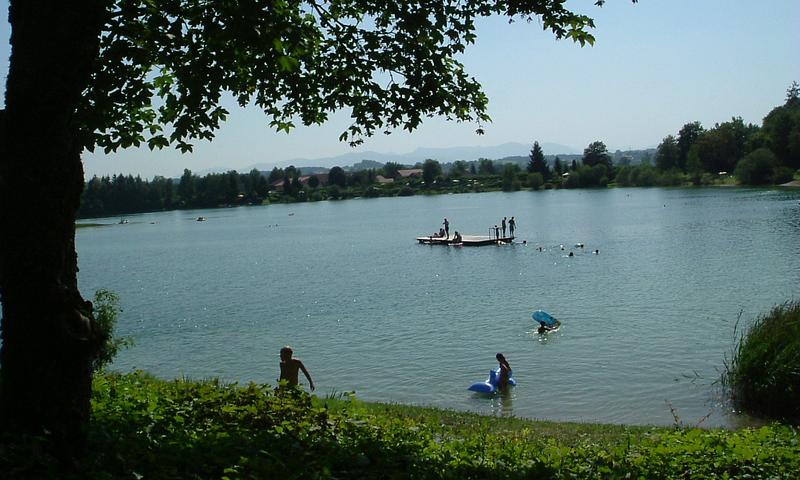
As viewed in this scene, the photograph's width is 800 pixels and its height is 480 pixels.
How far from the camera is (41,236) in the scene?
18.7ft

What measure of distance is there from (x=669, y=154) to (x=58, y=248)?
169492mm

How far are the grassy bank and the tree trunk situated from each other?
416mm

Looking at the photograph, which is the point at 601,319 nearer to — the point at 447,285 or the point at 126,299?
the point at 447,285

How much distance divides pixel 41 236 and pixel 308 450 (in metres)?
2.96

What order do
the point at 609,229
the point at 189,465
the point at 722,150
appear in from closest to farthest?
the point at 189,465, the point at 609,229, the point at 722,150

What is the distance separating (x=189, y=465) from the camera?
5781mm

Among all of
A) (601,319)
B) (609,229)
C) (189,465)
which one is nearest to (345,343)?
(601,319)

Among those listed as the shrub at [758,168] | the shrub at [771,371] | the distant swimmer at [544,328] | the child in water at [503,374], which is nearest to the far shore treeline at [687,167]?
the shrub at [758,168]

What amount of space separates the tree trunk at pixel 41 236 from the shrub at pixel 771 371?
1298 centimetres

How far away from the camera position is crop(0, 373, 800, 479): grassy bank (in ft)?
18.8

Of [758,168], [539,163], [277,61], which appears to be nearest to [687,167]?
[758,168]

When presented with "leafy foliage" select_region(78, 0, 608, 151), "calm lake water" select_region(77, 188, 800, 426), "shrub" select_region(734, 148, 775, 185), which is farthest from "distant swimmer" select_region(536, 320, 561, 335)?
"shrub" select_region(734, 148, 775, 185)

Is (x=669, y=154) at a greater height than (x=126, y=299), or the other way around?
(x=669, y=154)

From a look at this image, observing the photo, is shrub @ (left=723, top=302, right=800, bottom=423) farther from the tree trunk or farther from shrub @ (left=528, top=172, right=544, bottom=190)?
shrub @ (left=528, top=172, right=544, bottom=190)
